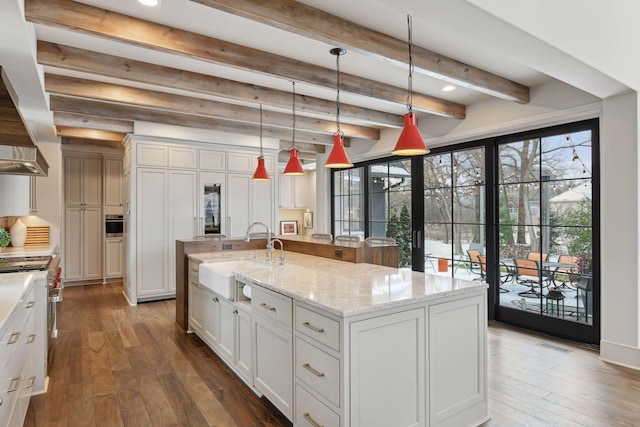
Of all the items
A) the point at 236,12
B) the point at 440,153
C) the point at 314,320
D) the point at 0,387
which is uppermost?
the point at 236,12

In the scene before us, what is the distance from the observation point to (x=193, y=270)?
12.6 feet

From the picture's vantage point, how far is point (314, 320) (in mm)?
1918

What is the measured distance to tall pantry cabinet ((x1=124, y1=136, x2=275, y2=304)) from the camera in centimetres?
538

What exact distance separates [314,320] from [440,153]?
153 inches

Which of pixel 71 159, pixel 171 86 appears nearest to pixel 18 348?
pixel 171 86

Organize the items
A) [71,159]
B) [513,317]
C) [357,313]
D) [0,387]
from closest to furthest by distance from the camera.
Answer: [0,387], [357,313], [513,317], [71,159]

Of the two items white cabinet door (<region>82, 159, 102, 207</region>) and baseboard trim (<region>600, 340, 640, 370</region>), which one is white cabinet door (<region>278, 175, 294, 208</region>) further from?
baseboard trim (<region>600, 340, 640, 370</region>)

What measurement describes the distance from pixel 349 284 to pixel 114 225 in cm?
597

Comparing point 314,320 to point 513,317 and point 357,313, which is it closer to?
point 357,313

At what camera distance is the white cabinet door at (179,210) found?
5648 mm

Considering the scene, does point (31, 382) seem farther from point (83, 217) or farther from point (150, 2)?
point (83, 217)

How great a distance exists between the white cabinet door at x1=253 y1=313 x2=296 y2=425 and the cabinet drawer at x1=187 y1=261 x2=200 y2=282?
1426 millimetres

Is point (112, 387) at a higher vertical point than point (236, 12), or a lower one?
lower

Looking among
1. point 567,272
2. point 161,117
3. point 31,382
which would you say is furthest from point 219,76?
point 567,272
